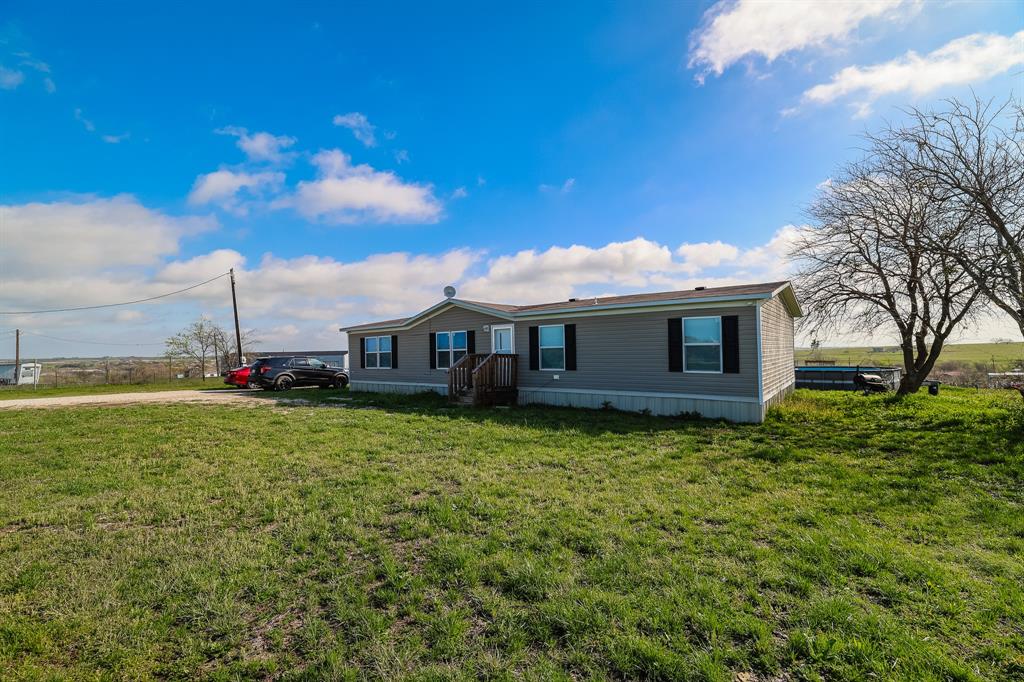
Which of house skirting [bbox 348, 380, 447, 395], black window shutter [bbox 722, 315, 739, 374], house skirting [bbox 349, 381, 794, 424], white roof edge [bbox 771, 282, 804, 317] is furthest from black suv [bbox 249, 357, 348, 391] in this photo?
white roof edge [bbox 771, 282, 804, 317]

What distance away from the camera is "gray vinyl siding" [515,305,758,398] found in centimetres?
1011

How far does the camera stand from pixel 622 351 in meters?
11.9

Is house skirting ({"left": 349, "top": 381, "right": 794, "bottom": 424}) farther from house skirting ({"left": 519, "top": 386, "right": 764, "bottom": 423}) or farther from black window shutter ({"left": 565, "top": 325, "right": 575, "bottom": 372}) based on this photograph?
black window shutter ({"left": 565, "top": 325, "right": 575, "bottom": 372})

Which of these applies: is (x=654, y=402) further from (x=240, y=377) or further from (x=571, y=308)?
(x=240, y=377)

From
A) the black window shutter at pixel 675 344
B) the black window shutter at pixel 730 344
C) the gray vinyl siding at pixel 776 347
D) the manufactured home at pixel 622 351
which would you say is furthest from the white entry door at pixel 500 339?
the gray vinyl siding at pixel 776 347

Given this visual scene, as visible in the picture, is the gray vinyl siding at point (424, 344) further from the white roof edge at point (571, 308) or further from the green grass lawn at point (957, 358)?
the green grass lawn at point (957, 358)

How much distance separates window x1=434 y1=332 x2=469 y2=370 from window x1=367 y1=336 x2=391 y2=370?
2.96 meters

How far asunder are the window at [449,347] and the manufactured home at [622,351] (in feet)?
0.12

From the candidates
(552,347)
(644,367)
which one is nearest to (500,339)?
(552,347)

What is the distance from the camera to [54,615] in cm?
293

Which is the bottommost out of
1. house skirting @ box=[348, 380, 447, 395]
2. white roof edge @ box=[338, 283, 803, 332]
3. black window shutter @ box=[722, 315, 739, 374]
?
house skirting @ box=[348, 380, 447, 395]

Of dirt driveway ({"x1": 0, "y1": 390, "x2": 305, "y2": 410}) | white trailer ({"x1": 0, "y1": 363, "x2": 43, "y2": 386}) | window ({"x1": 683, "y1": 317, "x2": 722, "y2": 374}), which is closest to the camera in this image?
window ({"x1": 683, "y1": 317, "x2": 722, "y2": 374})

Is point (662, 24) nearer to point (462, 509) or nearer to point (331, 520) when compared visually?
point (462, 509)

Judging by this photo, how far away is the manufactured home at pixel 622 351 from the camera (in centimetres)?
1025
